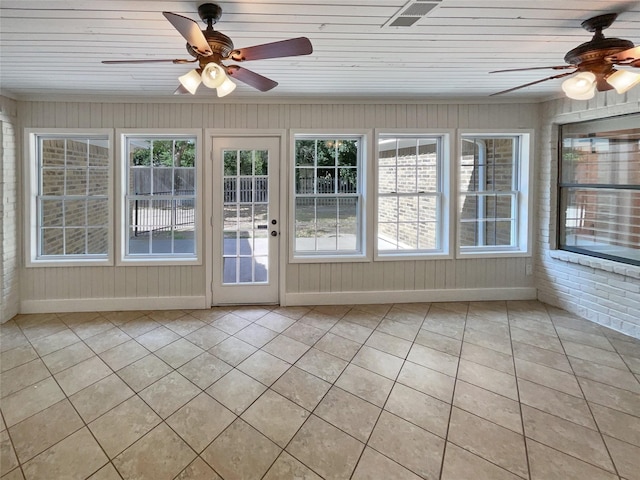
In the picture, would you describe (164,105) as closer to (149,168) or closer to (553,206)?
(149,168)

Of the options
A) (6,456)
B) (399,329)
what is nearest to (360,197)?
(399,329)

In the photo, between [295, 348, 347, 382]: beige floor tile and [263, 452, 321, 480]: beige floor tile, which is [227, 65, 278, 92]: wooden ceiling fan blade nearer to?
[295, 348, 347, 382]: beige floor tile

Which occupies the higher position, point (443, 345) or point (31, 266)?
point (31, 266)

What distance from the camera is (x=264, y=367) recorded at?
8.92ft

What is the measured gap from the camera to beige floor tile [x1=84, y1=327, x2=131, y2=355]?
305cm

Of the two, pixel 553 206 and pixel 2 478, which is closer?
pixel 2 478

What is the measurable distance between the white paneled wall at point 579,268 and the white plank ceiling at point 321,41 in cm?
51

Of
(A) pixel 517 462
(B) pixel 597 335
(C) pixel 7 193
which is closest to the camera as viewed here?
(A) pixel 517 462

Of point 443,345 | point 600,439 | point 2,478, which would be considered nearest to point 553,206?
point 443,345

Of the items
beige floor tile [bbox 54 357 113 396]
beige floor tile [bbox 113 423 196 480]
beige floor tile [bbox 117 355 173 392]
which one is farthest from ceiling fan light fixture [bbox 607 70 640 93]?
beige floor tile [bbox 54 357 113 396]

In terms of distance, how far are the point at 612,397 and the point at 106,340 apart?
401 cm

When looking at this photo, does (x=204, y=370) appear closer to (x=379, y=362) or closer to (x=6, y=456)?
(x=6, y=456)

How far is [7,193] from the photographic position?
3.64 m

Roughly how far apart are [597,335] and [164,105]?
198 inches
